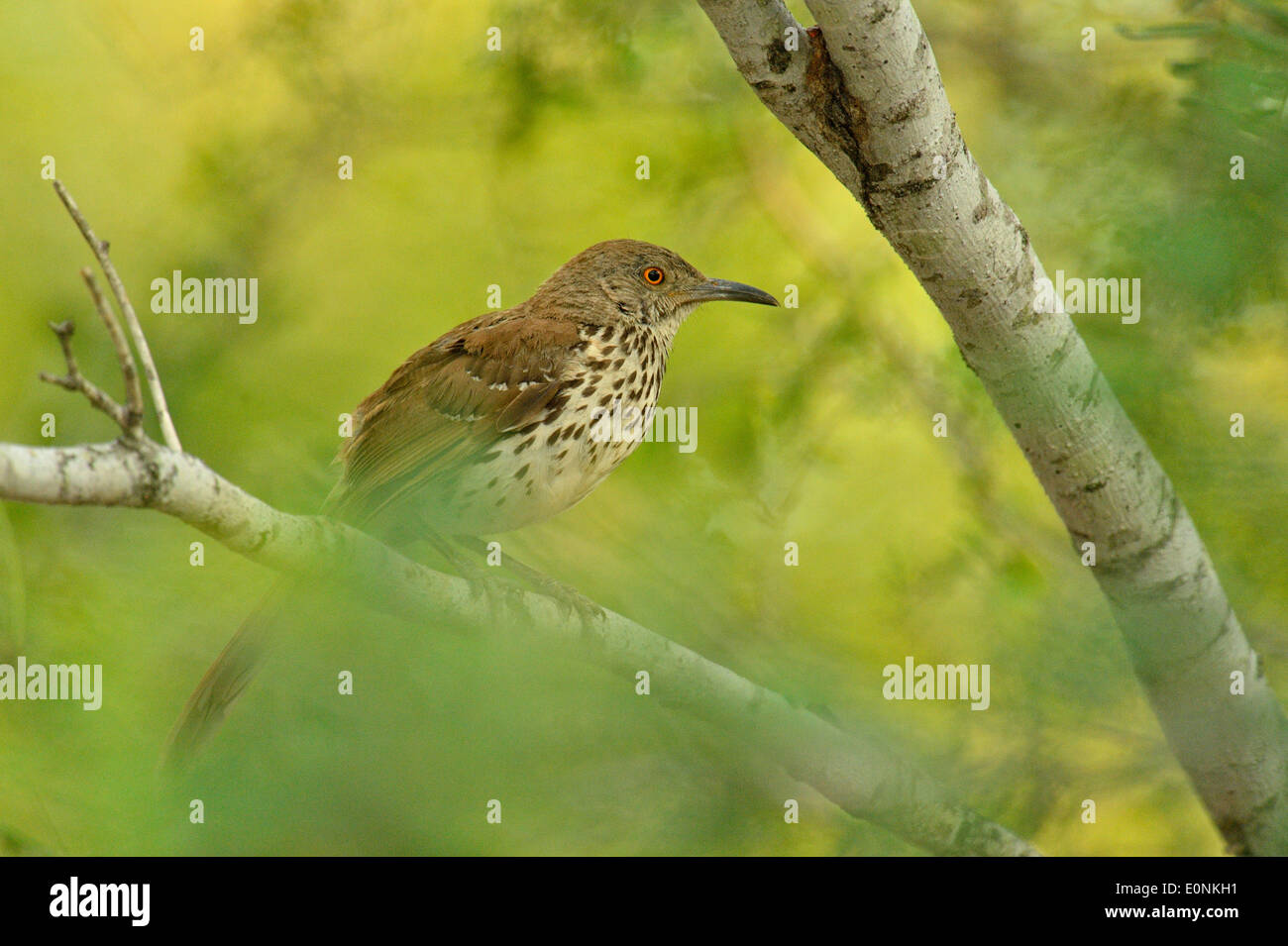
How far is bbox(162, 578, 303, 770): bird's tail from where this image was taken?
1.58 m

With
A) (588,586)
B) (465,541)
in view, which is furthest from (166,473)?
(465,541)

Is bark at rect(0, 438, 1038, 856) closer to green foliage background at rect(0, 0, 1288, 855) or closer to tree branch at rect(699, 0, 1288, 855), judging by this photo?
green foliage background at rect(0, 0, 1288, 855)

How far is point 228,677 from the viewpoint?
6.56 ft

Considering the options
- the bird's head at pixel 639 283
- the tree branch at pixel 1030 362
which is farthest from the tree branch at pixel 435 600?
the bird's head at pixel 639 283

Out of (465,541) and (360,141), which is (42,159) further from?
(465,541)

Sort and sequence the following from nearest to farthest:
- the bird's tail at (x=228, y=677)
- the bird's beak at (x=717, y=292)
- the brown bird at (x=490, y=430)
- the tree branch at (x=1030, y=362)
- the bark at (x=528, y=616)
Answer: the bird's tail at (x=228, y=677) → the bark at (x=528, y=616) → the tree branch at (x=1030, y=362) → the brown bird at (x=490, y=430) → the bird's beak at (x=717, y=292)

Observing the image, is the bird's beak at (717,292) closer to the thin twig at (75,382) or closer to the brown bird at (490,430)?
the brown bird at (490,430)

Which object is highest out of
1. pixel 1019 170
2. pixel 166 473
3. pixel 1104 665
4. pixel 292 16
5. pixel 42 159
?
pixel 292 16

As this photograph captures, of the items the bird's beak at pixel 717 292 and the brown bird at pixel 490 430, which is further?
the bird's beak at pixel 717 292

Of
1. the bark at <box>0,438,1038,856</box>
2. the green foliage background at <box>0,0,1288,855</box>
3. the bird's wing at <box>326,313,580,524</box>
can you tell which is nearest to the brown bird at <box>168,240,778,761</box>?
the bird's wing at <box>326,313,580,524</box>

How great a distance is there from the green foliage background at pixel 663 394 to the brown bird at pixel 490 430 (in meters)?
0.13

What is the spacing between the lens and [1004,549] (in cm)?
340

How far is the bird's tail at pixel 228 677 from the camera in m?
1.58

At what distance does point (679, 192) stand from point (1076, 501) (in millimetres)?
1858
